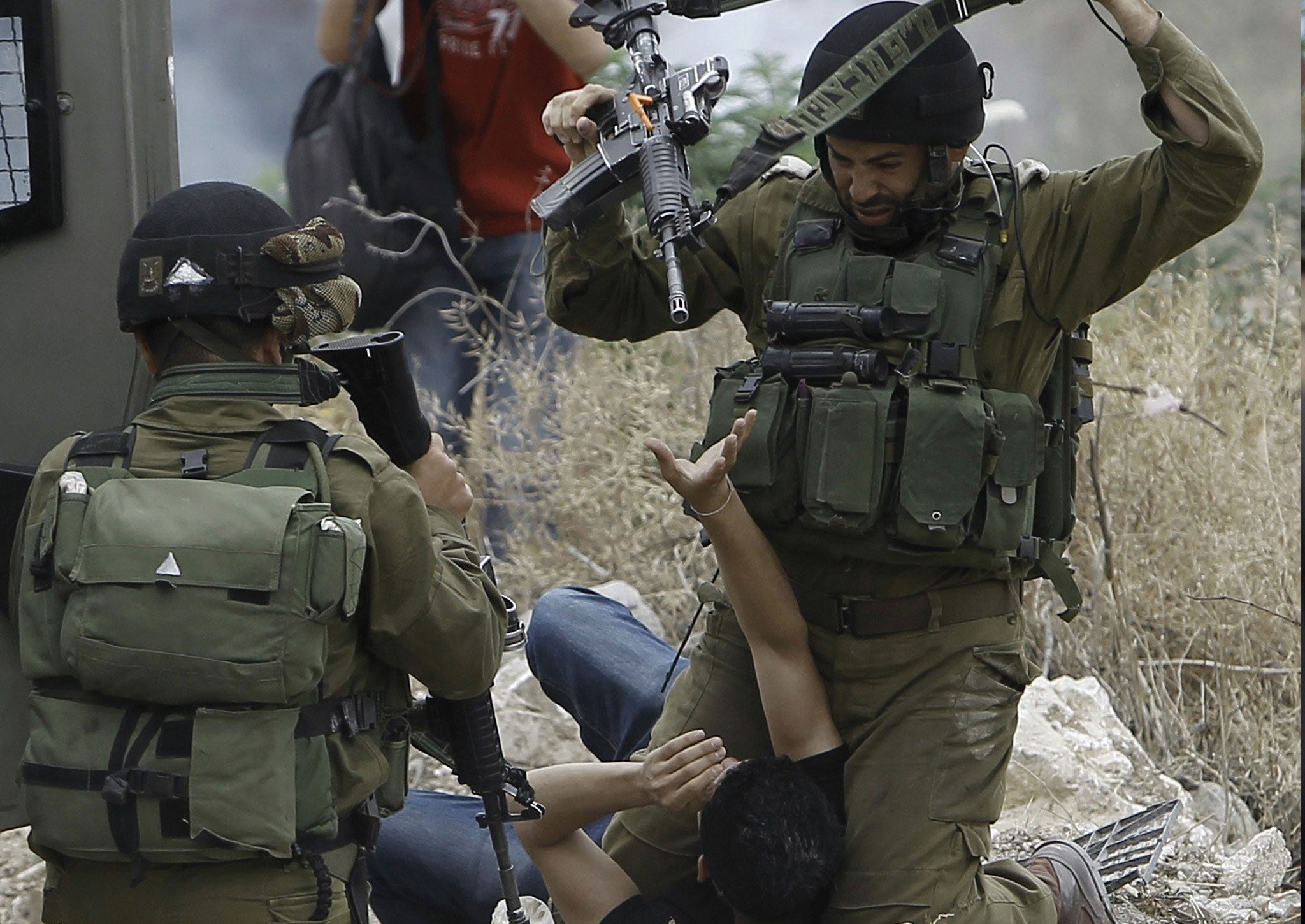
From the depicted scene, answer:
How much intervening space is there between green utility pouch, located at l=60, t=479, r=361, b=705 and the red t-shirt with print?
3.54 meters

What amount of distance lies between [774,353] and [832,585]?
1.51 ft

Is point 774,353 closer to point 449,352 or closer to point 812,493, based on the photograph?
point 812,493

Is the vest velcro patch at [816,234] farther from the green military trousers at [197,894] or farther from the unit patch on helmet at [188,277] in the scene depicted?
the green military trousers at [197,894]

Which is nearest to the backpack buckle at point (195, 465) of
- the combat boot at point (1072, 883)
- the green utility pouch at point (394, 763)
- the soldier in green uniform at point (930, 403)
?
the green utility pouch at point (394, 763)

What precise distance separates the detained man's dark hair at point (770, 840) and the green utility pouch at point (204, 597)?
889 mm

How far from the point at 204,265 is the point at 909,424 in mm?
1261

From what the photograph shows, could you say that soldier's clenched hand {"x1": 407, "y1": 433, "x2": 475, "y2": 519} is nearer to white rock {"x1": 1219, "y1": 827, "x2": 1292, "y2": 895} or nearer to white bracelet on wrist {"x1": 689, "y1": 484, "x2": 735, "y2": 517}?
white bracelet on wrist {"x1": 689, "y1": 484, "x2": 735, "y2": 517}

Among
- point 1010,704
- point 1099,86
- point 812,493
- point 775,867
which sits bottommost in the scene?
point 775,867

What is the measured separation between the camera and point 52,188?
3.04 meters

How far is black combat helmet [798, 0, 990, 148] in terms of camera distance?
9.62ft

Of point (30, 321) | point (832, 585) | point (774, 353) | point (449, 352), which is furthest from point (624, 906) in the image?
point (449, 352)

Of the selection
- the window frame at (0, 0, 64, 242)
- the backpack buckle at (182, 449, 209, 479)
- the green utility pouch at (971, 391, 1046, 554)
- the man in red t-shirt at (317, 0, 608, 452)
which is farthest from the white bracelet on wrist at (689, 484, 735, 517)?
the man in red t-shirt at (317, 0, 608, 452)

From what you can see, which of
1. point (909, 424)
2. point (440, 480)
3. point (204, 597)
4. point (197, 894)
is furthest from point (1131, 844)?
point (204, 597)

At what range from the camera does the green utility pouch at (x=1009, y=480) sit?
116 inches
